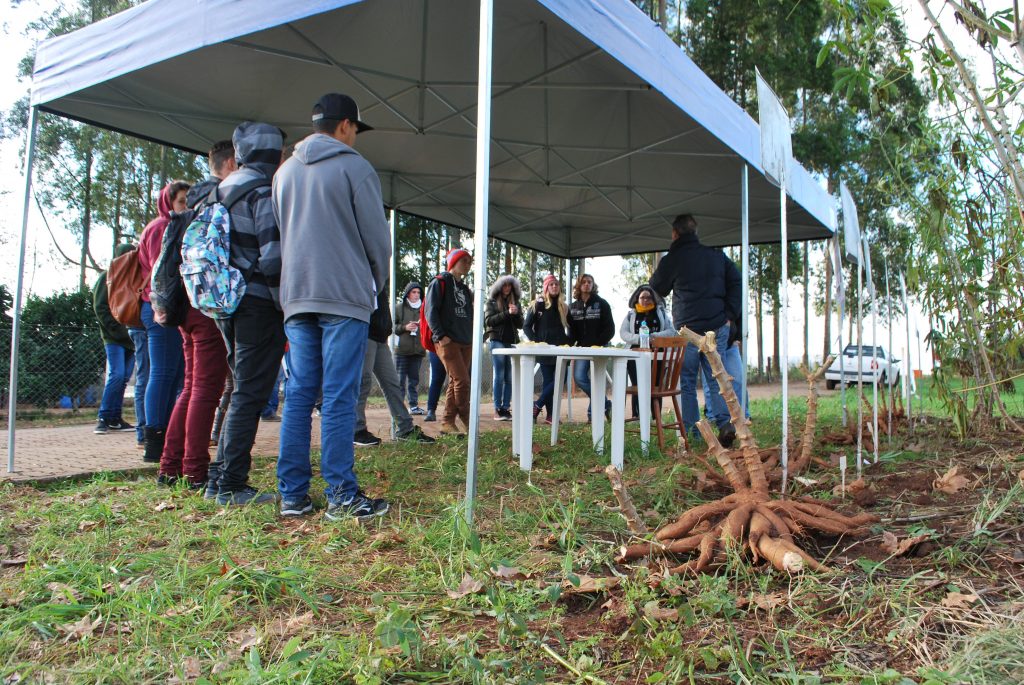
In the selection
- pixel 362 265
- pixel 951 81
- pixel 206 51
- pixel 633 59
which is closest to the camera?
pixel 951 81

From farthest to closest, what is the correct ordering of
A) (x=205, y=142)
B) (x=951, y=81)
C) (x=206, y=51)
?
(x=205, y=142), (x=206, y=51), (x=951, y=81)

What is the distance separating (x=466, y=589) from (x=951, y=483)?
2.44 metres

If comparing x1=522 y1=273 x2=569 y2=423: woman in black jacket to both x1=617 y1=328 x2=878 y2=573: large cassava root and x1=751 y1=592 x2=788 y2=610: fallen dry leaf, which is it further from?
x1=751 y1=592 x2=788 y2=610: fallen dry leaf

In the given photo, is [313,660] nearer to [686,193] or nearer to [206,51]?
[206,51]

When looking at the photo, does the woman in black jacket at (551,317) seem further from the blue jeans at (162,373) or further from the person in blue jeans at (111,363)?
the person in blue jeans at (111,363)

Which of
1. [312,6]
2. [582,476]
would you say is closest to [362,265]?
[312,6]

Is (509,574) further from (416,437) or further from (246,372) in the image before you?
(416,437)

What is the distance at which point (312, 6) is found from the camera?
3250 mm

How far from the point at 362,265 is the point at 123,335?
14.8ft

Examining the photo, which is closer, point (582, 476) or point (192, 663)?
point (192, 663)

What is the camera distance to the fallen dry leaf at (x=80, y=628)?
6.20 feet

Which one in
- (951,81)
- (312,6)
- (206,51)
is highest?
(206,51)

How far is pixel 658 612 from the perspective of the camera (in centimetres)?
190

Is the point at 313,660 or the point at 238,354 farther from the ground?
the point at 238,354
